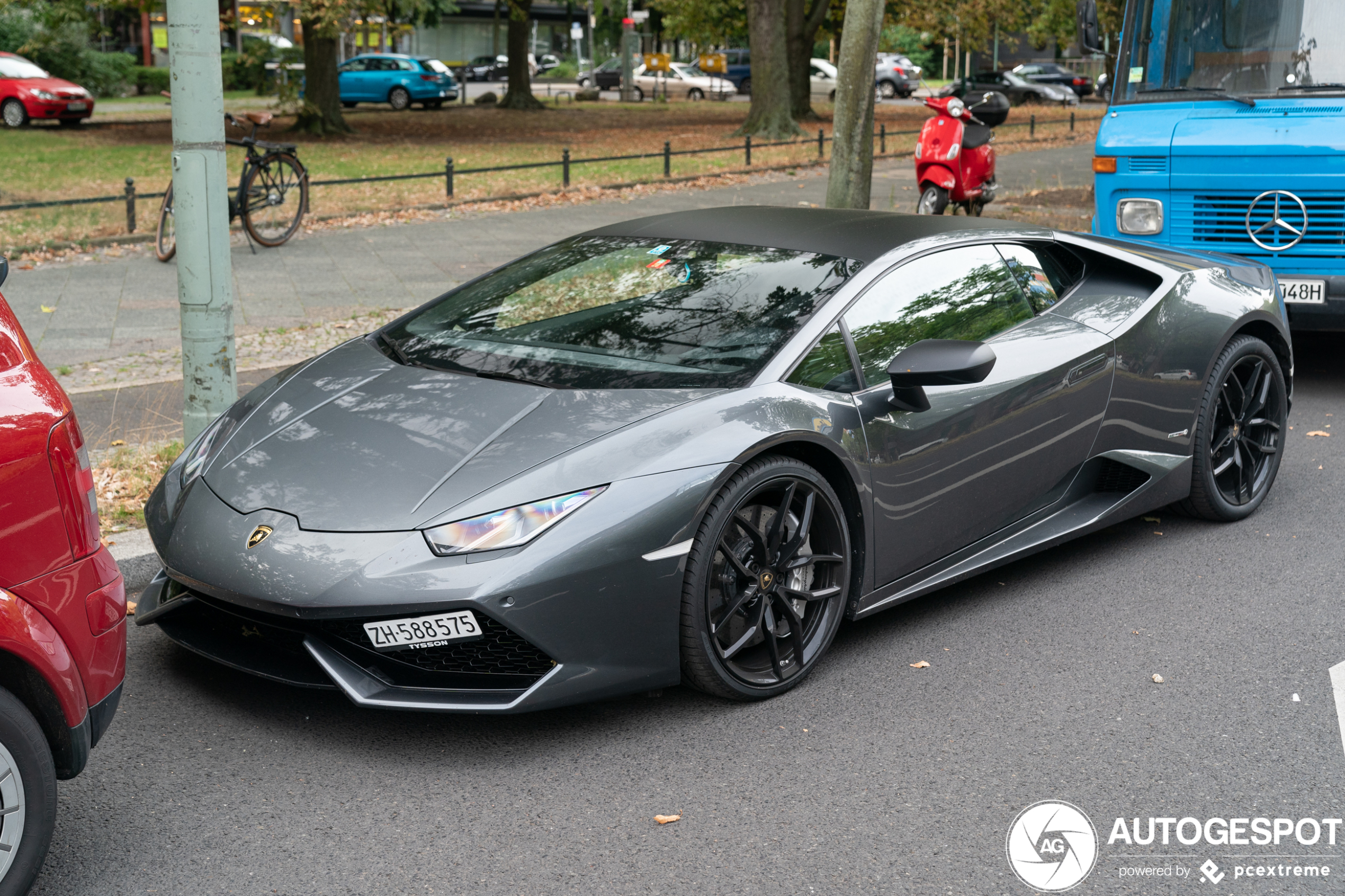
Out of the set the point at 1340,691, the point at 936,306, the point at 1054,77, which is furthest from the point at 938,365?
the point at 1054,77

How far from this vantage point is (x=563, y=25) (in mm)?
79000

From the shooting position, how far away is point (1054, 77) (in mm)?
51219

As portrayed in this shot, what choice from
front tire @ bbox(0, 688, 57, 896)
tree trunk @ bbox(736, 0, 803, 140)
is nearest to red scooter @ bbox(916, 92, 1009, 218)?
front tire @ bbox(0, 688, 57, 896)

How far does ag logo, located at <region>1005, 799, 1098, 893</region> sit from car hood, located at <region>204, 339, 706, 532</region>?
1.41 meters

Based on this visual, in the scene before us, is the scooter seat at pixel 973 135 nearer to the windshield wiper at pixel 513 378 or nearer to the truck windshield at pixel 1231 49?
the truck windshield at pixel 1231 49

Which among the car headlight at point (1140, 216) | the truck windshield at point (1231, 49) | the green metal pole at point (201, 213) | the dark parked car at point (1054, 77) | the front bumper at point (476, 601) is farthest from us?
the dark parked car at point (1054, 77)

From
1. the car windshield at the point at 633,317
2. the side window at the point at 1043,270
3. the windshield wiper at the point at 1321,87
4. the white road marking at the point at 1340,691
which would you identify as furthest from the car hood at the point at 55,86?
the white road marking at the point at 1340,691

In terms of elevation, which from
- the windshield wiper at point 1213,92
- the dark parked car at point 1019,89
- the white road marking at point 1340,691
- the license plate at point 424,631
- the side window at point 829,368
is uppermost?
the dark parked car at point 1019,89

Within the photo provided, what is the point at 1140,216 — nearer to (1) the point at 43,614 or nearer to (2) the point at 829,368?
(2) the point at 829,368

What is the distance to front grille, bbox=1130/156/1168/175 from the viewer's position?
25.0 ft

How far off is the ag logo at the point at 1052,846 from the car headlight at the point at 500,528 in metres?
1.32

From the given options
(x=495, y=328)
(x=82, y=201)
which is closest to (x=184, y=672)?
(x=495, y=328)

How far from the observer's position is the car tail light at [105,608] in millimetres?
2766

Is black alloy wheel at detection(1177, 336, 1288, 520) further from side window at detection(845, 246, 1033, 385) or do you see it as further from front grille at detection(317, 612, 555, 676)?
front grille at detection(317, 612, 555, 676)
